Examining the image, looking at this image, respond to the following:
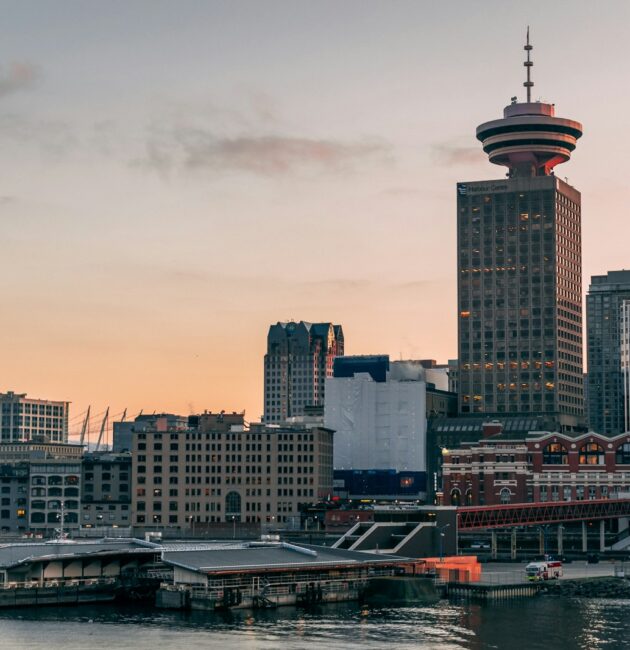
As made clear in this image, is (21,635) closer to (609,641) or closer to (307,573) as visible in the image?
(307,573)

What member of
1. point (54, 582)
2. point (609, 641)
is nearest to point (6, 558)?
point (54, 582)

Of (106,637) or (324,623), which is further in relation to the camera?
(324,623)

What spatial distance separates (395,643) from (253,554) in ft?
151

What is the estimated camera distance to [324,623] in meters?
174

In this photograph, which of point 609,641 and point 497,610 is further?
point 497,610

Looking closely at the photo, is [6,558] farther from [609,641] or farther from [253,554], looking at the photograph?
[609,641]

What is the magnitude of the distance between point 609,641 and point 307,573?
50.8 meters

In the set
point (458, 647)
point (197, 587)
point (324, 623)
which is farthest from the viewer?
point (197, 587)

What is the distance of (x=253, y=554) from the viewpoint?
200 meters

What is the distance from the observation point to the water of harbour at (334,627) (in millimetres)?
157750

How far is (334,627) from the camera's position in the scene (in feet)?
559

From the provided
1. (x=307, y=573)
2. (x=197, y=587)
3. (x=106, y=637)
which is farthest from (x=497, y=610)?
(x=106, y=637)

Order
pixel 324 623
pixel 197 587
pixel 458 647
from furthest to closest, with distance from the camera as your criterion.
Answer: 1. pixel 197 587
2. pixel 324 623
3. pixel 458 647

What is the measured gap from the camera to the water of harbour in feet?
518
